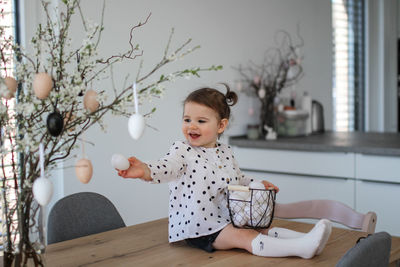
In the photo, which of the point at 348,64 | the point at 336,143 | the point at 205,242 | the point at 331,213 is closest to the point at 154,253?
the point at 205,242

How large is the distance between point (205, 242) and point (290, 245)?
228 mm

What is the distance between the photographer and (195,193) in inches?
56.4

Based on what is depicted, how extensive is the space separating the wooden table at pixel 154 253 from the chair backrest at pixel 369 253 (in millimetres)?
171

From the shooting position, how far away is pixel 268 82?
3.31 m

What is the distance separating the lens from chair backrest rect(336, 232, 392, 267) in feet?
3.24

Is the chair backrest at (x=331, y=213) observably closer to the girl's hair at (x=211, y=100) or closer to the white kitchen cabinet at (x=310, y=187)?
the girl's hair at (x=211, y=100)

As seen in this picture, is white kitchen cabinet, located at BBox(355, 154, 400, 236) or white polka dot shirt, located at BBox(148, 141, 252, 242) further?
white kitchen cabinet, located at BBox(355, 154, 400, 236)

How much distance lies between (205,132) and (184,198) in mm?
188

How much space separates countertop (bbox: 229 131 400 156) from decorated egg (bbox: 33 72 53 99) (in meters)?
1.95

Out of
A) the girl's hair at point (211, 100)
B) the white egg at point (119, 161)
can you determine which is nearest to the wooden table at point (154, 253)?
the white egg at point (119, 161)

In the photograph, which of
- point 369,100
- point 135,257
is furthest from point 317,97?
point 135,257

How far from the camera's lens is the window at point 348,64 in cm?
422

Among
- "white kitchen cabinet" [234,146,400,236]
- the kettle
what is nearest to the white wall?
the kettle

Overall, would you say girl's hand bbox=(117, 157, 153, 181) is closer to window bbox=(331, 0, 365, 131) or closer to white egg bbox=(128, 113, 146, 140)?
white egg bbox=(128, 113, 146, 140)
